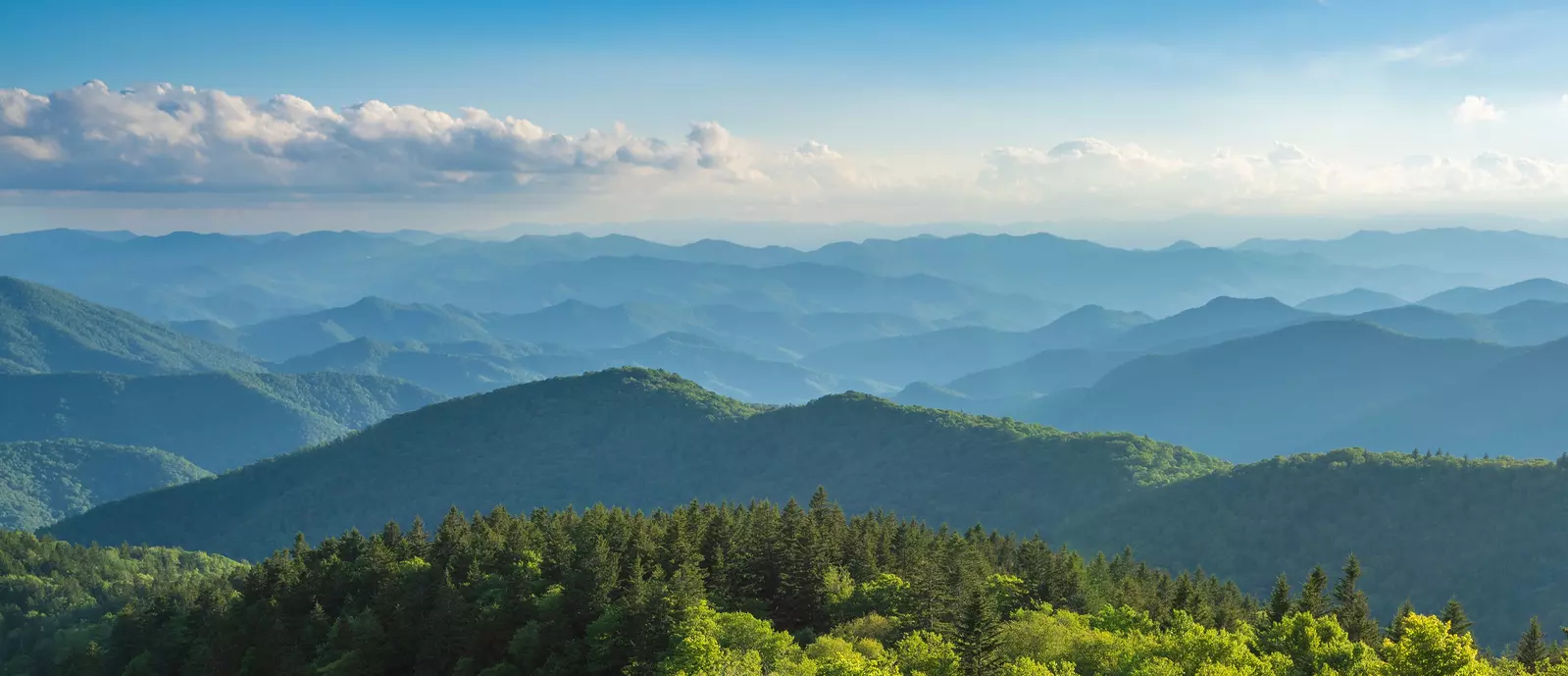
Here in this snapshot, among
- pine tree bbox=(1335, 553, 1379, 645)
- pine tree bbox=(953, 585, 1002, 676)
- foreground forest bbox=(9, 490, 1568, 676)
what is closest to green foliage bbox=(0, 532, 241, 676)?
foreground forest bbox=(9, 490, 1568, 676)

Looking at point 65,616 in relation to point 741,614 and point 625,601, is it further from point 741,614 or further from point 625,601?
Result: point 741,614

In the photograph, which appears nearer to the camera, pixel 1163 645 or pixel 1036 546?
pixel 1163 645

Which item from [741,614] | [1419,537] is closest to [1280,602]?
[741,614]

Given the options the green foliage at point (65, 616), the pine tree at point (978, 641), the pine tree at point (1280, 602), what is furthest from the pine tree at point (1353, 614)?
the green foliage at point (65, 616)

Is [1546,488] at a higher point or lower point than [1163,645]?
lower

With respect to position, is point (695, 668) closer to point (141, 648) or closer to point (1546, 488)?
point (141, 648)

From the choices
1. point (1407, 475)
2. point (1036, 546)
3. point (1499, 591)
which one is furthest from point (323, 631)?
point (1407, 475)
